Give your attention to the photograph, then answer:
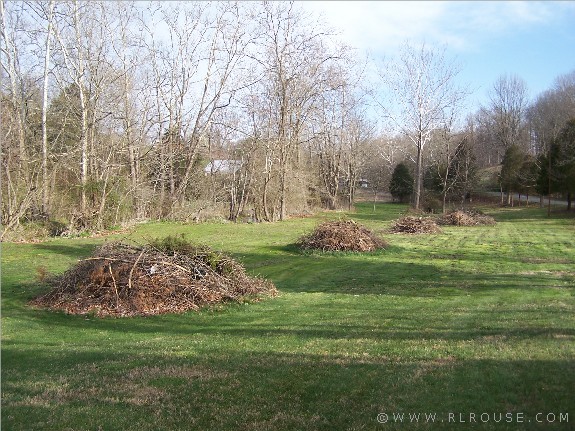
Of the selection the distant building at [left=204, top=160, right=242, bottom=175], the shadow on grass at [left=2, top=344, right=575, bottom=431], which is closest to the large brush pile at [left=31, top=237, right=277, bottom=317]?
the shadow on grass at [left=2, top=344, right=575, bottom=431]

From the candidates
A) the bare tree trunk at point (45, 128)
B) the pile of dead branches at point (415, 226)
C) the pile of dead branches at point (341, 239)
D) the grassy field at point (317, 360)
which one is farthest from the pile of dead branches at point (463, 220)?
the bare tree trunk at point (45, 128)

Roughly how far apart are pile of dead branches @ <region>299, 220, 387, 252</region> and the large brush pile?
7118 mm

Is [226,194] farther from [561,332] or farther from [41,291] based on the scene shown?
[561,332]

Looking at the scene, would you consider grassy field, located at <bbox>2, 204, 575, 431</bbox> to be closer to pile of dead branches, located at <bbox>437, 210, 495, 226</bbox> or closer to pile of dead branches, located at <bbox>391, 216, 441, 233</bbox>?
pile of dead branches, located at <bbox>391, 216, 441, 233</bbox>

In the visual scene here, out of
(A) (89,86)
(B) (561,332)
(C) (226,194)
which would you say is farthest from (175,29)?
(B) (561,332)

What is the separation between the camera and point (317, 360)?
5.88 m

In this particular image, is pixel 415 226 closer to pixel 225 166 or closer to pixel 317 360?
pixel 225 166

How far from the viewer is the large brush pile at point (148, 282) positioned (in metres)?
9.25

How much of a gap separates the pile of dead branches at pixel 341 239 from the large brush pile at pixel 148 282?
7.12 m

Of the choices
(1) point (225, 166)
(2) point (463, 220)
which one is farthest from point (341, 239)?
(1) point (225, 166)

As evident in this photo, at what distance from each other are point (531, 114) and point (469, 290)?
55.8 meters

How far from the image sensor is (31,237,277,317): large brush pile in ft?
30.3

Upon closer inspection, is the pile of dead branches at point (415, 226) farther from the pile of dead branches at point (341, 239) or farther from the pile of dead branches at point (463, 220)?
the pile of dead branches at point (341, 239)

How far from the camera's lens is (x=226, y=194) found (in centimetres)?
3238
